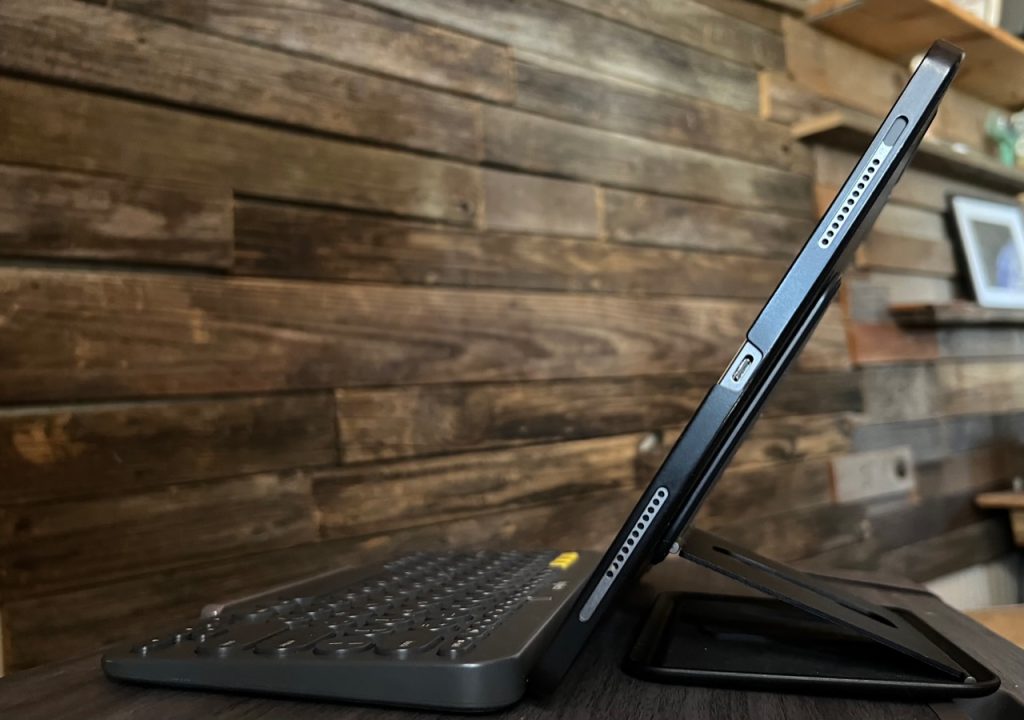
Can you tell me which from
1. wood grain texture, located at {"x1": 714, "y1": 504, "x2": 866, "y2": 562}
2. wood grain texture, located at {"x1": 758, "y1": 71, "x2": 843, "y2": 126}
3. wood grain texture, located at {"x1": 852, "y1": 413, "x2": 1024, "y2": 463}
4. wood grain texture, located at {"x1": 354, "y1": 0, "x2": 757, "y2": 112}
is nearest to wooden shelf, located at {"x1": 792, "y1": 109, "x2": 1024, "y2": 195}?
wood grain texture, located at {"x1": 758, "y1": 71, "x2": 843, "y2": 126}

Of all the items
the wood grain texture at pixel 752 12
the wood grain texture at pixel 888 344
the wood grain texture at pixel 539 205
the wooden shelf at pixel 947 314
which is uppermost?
the wood grain texture at pixel 752 12

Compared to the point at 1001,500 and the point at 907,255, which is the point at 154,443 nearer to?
the point at 907,255

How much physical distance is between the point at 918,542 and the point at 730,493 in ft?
2.31

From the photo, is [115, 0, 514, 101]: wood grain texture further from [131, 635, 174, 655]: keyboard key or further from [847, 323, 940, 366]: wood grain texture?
[847, 323, 940, 366]: wood grain texture

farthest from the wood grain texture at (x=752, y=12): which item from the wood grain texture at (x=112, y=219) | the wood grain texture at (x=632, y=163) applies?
the wood grain texture at (x=112, y=219)

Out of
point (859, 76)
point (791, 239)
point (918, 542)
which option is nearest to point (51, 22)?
point (791, 239)

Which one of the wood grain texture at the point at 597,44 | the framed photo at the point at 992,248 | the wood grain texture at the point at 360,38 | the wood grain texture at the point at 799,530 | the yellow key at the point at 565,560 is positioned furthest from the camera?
the framed photo at the point at 992,248

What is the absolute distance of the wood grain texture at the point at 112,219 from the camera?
2.67 ft

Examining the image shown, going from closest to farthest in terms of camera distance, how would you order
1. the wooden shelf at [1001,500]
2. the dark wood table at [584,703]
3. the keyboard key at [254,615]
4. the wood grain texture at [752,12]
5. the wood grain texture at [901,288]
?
the dark wood table at [584,703] → the keyboard key at [254,615] → the wood grain texture at [752,12] → the wood grain texture at [901,288] → the wooden shelf at [1001,500]

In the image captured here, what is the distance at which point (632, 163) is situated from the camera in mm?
1424

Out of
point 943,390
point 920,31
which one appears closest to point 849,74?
point 920,31

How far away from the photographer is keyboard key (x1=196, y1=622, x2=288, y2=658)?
1.66ft

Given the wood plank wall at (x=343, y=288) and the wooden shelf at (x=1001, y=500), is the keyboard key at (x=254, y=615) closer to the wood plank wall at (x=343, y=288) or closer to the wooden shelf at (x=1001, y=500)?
the wood plank wall at (x=343, y=288)

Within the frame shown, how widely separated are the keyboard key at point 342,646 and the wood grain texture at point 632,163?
86 centimetres
